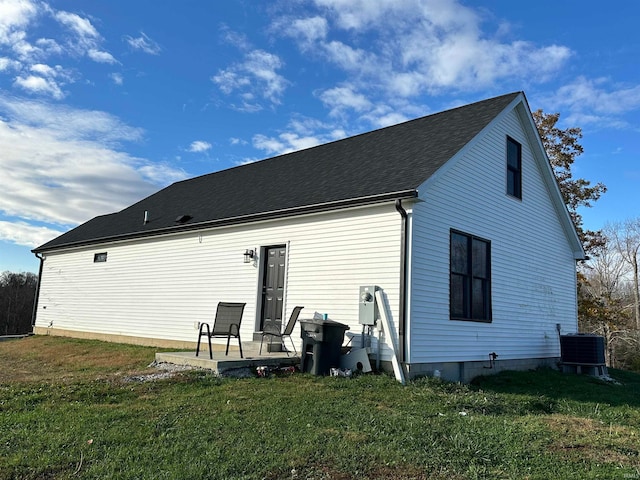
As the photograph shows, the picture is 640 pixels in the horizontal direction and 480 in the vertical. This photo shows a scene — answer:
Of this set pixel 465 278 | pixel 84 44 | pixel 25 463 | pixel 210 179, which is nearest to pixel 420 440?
pixel 25 463

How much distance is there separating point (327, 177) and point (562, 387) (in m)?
6.55

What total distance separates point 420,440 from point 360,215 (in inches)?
196

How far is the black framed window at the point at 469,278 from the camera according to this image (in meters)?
9.30

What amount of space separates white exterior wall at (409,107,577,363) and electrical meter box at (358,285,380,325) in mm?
676

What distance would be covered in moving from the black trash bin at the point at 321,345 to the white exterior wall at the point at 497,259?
1263 millimetres

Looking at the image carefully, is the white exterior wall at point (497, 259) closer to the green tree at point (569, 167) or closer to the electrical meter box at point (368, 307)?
the electrical meter box at point (368, 307)

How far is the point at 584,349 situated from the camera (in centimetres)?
1175

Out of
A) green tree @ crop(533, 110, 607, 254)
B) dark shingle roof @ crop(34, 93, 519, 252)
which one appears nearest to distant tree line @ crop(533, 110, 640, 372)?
green tree @ crop(533, 110, 607, 254)

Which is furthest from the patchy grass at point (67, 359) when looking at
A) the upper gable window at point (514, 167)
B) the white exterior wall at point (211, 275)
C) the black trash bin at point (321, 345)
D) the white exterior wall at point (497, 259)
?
the upper gable window at point (514, 167)

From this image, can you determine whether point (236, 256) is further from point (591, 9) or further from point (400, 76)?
point (591, 9)

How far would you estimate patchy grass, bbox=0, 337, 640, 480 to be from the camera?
3848 millimetres

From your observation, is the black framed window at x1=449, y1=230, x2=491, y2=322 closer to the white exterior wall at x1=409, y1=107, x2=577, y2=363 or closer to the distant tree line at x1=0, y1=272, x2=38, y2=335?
the white exterior wall at x1=409, y1=107, x2=577, y2=363

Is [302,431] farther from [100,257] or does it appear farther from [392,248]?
[100,257]

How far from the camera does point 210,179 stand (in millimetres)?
17766
